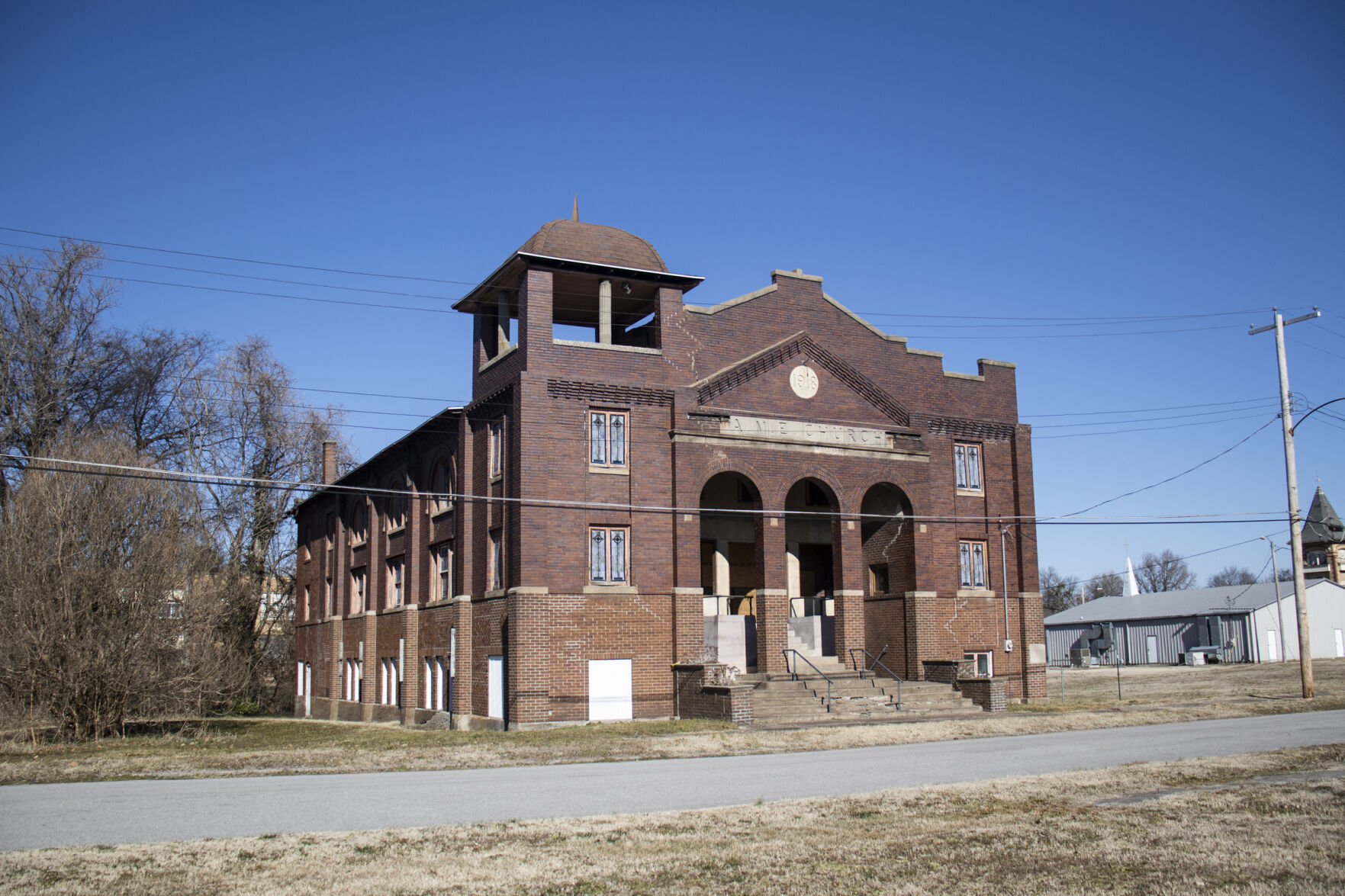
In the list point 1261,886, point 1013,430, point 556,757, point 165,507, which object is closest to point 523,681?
point 556,757

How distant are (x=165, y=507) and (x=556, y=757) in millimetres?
12724

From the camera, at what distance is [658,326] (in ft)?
97.0

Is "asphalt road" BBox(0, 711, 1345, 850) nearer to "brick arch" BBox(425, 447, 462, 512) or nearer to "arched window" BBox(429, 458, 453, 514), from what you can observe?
"brick arch" BBox(425, 447, 462, 512)

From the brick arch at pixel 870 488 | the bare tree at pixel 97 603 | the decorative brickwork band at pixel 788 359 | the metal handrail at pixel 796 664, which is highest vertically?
the decorative brickwork band at pixel 788 359

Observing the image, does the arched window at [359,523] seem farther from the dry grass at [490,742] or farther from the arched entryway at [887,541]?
the arched entryway at [887,541]

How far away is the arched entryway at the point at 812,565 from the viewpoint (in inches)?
1242

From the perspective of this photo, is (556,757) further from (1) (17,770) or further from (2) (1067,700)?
(2) (1067,700)

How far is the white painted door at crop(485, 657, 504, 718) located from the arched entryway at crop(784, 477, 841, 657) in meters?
7.94

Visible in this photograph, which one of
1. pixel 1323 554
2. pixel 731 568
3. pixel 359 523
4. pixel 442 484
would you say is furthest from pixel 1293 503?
pixel 1323 554

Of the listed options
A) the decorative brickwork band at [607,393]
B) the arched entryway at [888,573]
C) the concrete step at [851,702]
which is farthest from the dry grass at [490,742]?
A: the decorative brickwork band at [607,393]

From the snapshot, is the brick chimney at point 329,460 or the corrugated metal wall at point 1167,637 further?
the corrugated metal wall at point 1167,637

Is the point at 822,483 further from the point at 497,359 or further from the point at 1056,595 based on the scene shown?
the point at 1056,595

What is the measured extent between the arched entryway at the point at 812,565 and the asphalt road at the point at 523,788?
433 inches

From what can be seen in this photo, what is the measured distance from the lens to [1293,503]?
30.8 m
